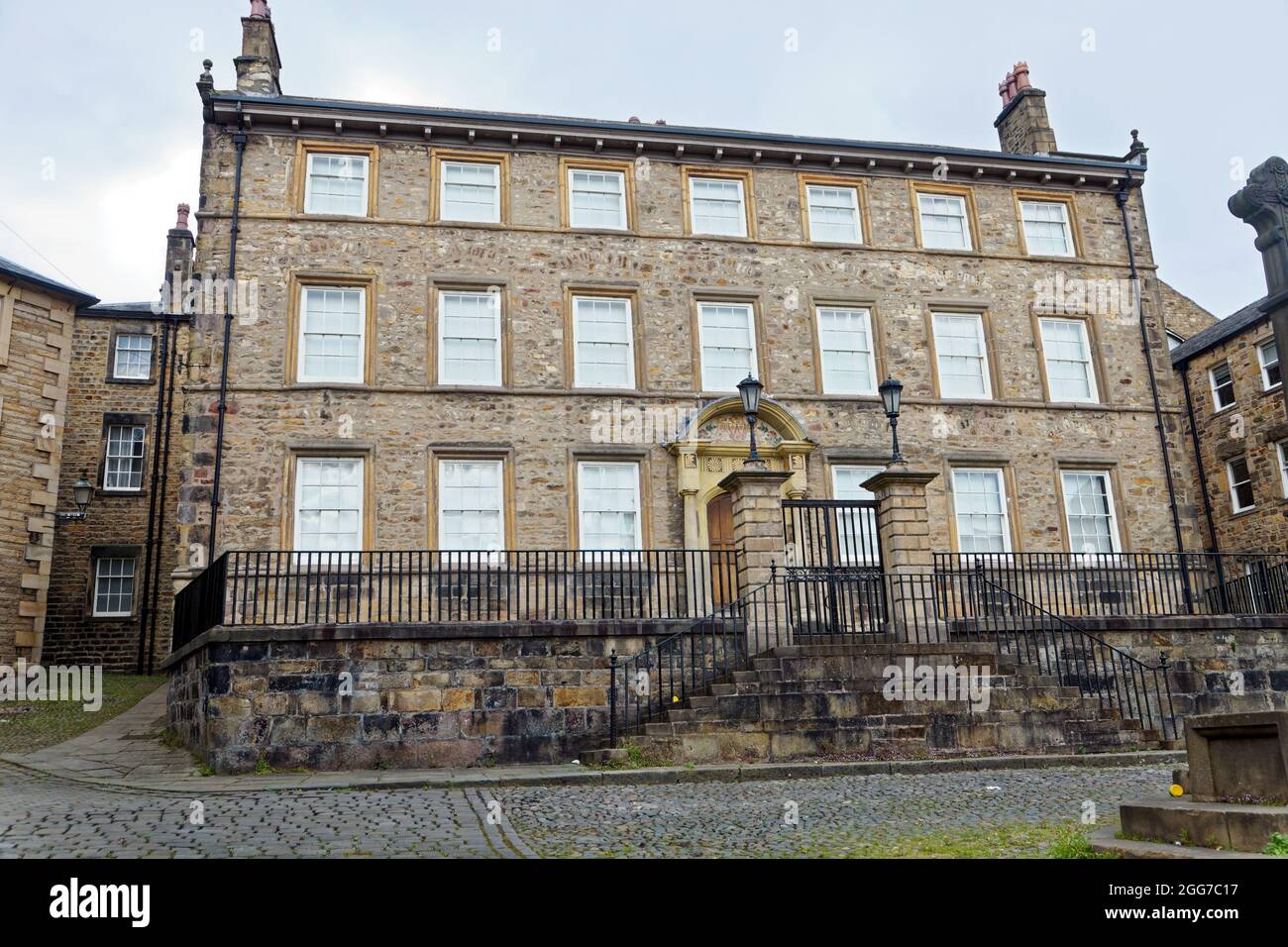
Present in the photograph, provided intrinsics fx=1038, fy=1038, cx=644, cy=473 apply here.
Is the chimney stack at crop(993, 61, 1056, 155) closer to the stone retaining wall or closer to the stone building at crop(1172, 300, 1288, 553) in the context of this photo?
the stone building at crop(1172, 300, 1288, 553)

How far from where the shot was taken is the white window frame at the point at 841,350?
19.4 meters

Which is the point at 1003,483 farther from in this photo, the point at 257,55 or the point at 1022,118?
the point at 257,55

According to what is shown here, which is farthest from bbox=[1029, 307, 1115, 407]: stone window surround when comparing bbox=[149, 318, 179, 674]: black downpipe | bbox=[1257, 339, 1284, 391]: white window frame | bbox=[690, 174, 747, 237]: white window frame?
bbox=[149, 318, 179, 674]: black downpipe

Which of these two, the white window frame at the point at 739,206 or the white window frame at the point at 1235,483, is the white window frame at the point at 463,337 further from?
the white window frame at the point at 1235,483

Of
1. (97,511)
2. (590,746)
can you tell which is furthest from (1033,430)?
(97,511)

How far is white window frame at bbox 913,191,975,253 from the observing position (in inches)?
814

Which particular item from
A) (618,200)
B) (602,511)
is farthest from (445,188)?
(602,511)

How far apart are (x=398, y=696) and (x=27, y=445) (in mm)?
13766

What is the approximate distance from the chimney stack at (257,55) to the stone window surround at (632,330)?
275 inches

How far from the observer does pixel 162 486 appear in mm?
25875
